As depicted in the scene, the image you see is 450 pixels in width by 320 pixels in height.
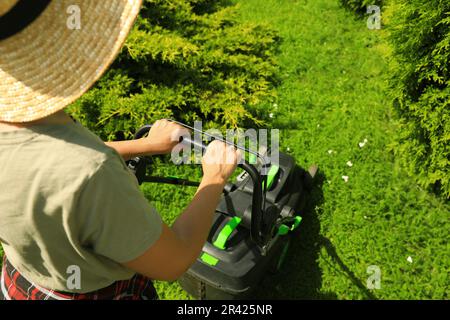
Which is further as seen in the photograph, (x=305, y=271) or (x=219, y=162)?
(x=305, y=271)

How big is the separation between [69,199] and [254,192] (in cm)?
117

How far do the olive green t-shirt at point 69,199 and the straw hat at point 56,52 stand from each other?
83mm

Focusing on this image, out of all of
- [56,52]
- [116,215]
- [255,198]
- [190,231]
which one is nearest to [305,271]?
[255,198]

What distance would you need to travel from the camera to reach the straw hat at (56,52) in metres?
1.06

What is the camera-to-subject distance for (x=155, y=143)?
1.90m

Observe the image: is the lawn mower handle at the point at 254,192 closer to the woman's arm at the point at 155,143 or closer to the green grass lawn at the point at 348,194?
the woman's arm at the point at 155,143

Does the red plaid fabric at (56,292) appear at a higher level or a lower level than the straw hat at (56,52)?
lower

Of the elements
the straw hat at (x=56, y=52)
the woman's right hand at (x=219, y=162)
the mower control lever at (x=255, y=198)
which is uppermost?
the straw hat at (x=56, y=52)

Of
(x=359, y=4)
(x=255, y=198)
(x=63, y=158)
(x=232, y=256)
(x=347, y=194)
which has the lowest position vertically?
(x=232, y=256)

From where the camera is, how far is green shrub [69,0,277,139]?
4035mm

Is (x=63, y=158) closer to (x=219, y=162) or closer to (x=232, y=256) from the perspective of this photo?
(x=219, y=162)

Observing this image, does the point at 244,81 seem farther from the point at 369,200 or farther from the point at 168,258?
the point at 168,258

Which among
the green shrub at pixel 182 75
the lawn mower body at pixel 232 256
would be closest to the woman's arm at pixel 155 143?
the lawn mower body at pixel 232 256

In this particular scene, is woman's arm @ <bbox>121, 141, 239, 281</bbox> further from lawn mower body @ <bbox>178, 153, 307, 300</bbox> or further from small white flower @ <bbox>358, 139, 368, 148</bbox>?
small white flower @ <bbox>358, 139, 368, 148</bbox>
